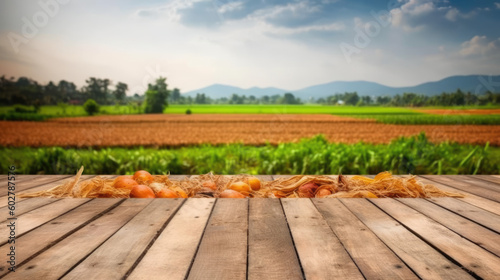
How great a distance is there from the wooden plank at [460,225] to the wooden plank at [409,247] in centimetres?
25

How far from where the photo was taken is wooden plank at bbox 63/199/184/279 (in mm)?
1242

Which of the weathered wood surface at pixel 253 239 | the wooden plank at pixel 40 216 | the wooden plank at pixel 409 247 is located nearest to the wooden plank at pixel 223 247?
the weathered wood surface at pixel 253 239

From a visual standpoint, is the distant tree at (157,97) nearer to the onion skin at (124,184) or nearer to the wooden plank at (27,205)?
the onion skin at (124,184)

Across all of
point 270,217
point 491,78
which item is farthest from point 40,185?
point 491,78

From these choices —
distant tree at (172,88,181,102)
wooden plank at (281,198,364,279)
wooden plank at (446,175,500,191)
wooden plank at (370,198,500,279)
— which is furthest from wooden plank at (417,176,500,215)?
distant tree at (172,88,181,102)

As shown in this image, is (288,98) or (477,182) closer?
(477,182)

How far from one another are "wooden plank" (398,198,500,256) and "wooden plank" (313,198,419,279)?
17.5 inches

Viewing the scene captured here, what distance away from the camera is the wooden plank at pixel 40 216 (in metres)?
1.71

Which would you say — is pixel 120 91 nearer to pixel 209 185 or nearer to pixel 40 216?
pixel 209 185

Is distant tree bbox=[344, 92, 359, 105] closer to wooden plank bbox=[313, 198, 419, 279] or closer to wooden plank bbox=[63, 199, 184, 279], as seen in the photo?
wooden plank bbox=[313, 198, 419, 279]

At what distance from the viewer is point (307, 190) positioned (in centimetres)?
276

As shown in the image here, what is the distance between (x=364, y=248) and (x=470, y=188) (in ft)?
6.50

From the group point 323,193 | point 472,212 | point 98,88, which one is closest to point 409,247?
point 472,212

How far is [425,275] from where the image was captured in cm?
125
